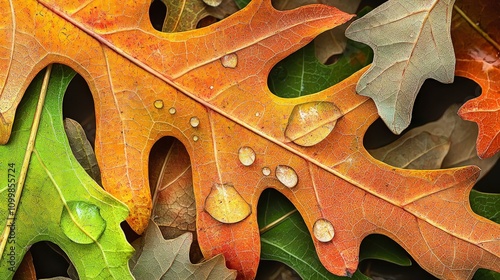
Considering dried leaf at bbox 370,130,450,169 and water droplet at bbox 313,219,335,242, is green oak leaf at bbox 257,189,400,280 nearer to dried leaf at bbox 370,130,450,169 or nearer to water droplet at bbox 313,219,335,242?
water droplet at bbox 313,219,335,242

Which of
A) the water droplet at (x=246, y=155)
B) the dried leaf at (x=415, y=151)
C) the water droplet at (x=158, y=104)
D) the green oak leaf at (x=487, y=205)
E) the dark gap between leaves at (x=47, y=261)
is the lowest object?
the dark gap between leaves at (x=47, y=261)

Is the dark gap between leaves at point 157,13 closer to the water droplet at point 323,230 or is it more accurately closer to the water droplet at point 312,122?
the water droplet at point 312,122

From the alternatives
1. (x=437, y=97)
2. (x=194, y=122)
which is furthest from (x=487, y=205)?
(x=194, y=122)

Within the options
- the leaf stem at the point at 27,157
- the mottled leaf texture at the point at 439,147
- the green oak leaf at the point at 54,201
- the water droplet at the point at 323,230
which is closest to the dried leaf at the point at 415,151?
the mottled leaf texture at the point at 439,147

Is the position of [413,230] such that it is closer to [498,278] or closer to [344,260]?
[344,260]

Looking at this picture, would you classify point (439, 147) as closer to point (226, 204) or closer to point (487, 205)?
point (487, 205)

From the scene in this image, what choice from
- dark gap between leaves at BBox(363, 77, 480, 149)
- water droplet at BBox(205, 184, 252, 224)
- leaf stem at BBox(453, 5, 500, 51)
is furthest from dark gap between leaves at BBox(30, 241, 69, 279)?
leaf stem at BBox(453, 5, 500, 51)
